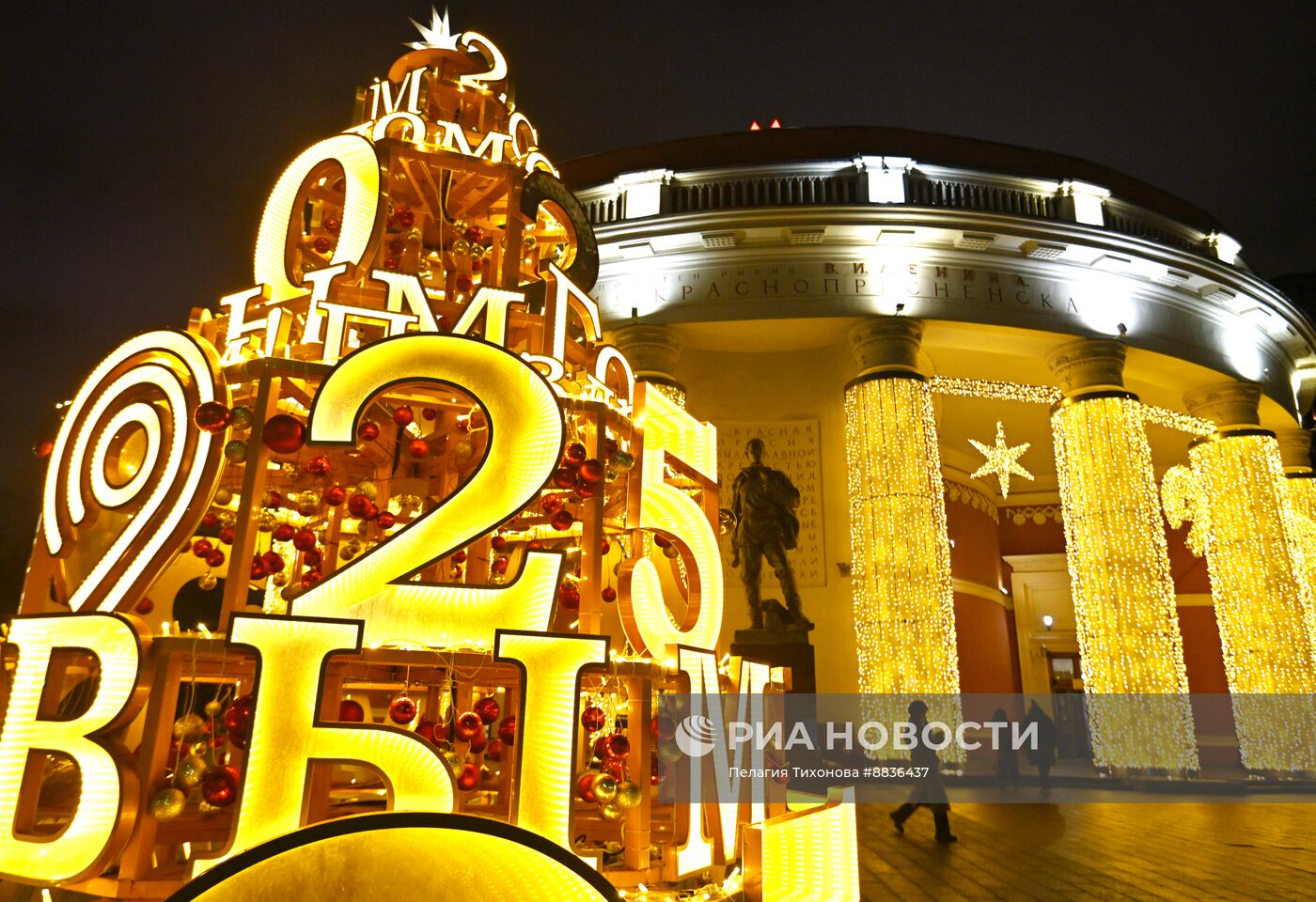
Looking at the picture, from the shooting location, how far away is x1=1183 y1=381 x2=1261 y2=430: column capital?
1402 cm

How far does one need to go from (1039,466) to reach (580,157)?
509 inches

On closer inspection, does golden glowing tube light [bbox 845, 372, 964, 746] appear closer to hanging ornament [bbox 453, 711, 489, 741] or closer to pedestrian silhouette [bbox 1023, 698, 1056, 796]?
pedestrian silhouette [bbox 1023, 698, 1056, 796]

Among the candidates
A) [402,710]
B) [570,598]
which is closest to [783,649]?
[570,598]

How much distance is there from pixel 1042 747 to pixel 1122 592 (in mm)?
2575

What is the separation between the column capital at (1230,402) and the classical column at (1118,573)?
2660 mm

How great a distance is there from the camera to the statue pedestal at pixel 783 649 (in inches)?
413

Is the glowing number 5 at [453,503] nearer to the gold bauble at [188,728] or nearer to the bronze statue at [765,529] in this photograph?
the gold bauble at [188,728]

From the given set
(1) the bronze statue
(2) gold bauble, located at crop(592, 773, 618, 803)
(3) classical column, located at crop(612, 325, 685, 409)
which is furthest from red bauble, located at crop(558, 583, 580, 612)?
(3) classical column, located at crop(612, 325, 685, 409)

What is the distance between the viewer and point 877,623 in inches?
433

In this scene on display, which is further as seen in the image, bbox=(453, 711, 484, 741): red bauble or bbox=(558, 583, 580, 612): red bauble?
bbox=(558, 583, 580, 612): red bauble

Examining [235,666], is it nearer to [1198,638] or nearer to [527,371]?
[527,371]

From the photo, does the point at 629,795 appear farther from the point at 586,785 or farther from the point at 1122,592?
the point at 1122,592

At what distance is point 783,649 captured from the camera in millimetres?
10641

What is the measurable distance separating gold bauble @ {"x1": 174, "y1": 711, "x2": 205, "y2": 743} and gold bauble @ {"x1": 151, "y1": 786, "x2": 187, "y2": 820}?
0.55 m
